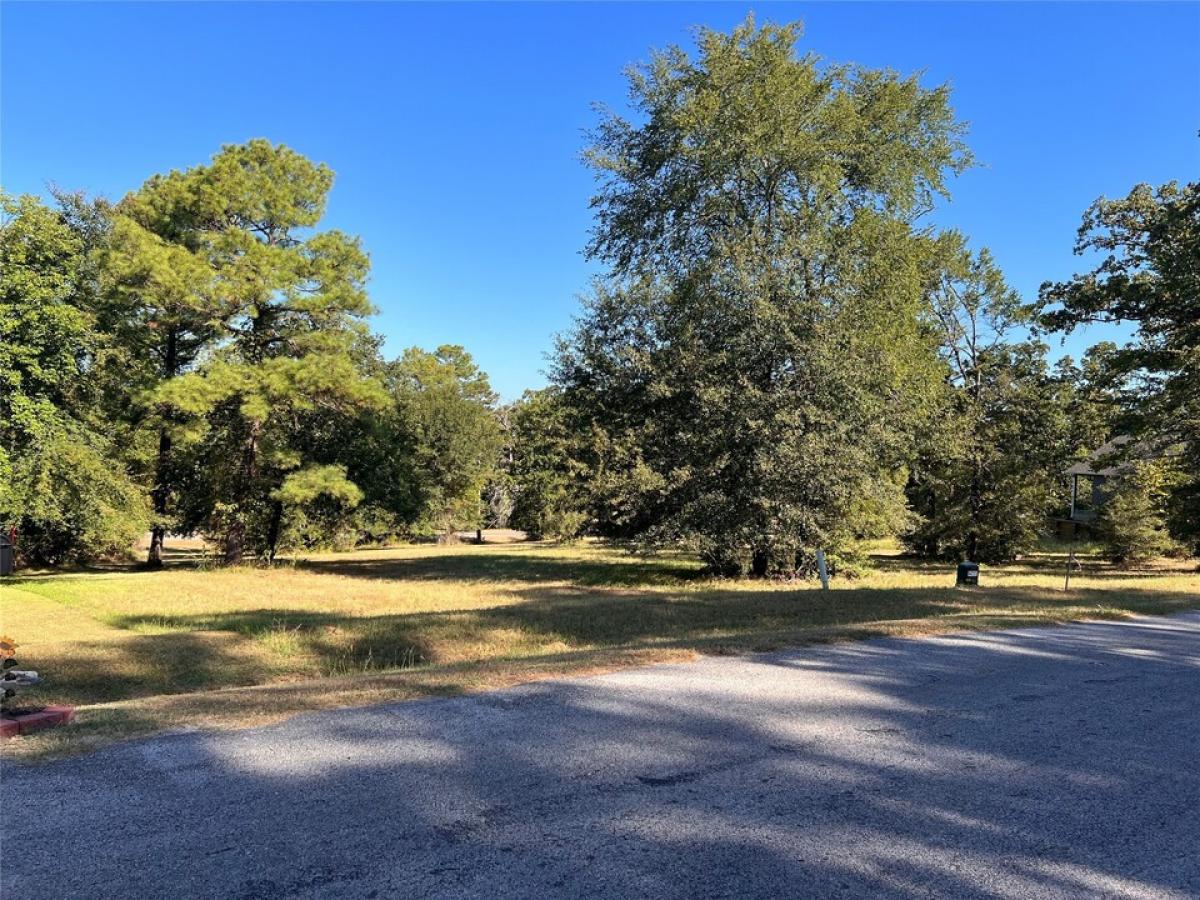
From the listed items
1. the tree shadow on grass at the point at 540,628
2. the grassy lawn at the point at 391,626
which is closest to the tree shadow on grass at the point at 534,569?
the grassy lawn at the point at 391,626

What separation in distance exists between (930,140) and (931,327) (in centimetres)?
741

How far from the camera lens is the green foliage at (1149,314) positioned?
20.3 m

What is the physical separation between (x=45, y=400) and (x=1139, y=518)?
37.9 meters

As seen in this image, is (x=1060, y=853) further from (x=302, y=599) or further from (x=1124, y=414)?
(x=1124, y=414)

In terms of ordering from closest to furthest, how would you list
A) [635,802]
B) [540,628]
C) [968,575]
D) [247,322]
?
[635,802], [540,628], [968,575], [247,322]

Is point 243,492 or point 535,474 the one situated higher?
point 535,474

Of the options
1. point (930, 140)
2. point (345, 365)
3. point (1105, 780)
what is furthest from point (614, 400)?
point (1105, 780)

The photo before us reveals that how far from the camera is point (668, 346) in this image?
22062 mm

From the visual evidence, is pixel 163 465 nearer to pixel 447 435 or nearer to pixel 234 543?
pixel 234 543

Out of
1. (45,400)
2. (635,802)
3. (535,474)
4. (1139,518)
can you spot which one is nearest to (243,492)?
(45,400)

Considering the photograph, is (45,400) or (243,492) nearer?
(45,400)

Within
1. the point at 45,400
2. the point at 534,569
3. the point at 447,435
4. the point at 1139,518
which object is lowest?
the point at 534,569

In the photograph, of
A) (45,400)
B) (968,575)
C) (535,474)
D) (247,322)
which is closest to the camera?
(968,575)

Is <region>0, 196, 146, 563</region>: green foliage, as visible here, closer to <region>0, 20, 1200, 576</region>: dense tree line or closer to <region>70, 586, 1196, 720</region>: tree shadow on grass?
<region>0, 20, 1200, 576</region>: dense tree line
